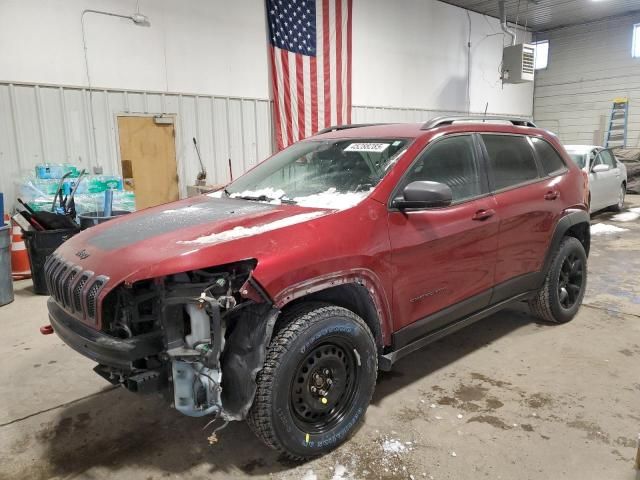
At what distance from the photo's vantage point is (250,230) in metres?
2.24

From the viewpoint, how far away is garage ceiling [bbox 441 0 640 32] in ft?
44.9

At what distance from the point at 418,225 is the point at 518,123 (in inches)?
68.6

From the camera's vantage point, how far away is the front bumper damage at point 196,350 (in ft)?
6.69

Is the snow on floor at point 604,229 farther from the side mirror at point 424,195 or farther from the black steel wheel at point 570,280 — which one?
the side mirror at point 424,195

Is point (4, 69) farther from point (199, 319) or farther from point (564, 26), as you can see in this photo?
point (564, 26)

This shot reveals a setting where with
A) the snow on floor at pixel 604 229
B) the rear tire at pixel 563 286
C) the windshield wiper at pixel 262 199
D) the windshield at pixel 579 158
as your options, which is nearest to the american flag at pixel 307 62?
the windshield at pixel 579 158

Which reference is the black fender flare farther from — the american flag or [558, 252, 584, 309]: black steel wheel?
the american flag

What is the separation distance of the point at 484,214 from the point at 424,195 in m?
0.76

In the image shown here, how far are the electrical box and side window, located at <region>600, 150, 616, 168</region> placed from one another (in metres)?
5.42

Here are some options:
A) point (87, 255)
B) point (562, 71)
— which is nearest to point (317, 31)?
point (87, 255)

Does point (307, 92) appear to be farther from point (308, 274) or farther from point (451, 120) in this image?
point (308, 274)

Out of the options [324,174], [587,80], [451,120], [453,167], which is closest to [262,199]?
[324,174]

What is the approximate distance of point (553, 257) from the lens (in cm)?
381

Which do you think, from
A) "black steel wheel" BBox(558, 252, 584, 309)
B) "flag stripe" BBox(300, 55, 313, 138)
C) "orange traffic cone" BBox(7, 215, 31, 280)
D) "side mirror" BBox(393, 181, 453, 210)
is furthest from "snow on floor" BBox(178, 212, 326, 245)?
"flag stripe" BBox(300, 55, 313, 138)
